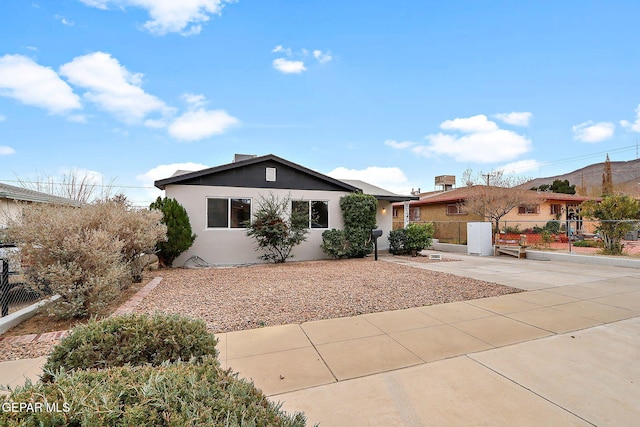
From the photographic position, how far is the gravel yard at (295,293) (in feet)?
16.0

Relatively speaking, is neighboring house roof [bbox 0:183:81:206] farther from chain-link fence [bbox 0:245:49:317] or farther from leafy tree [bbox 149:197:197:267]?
chain-link fence [bbox 0:245:49:317]

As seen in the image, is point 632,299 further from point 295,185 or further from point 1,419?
point 295,185

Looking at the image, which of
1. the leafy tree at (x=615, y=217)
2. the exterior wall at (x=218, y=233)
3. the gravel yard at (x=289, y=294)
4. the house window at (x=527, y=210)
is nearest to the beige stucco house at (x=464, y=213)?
the house window at (x=527, y=210)

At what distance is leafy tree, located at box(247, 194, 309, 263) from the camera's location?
10.3 meters

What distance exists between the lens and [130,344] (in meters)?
2.24

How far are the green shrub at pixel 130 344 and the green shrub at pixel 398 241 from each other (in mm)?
11617

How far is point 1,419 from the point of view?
1.13 metres

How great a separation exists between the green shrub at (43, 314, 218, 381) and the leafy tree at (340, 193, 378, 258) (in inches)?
373

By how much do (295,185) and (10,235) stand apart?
27.0 feet

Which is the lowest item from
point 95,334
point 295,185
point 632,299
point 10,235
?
point 632,299

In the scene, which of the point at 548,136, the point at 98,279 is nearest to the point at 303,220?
the point at 98,279

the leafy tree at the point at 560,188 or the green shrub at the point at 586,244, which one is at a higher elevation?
the leafy tree at the point at 560,188

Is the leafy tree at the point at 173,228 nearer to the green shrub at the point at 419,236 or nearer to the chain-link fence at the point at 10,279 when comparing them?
the chain-link fence at the point at 10,279

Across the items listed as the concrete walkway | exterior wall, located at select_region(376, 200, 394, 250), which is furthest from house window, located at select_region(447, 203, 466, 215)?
the concrete walkway
